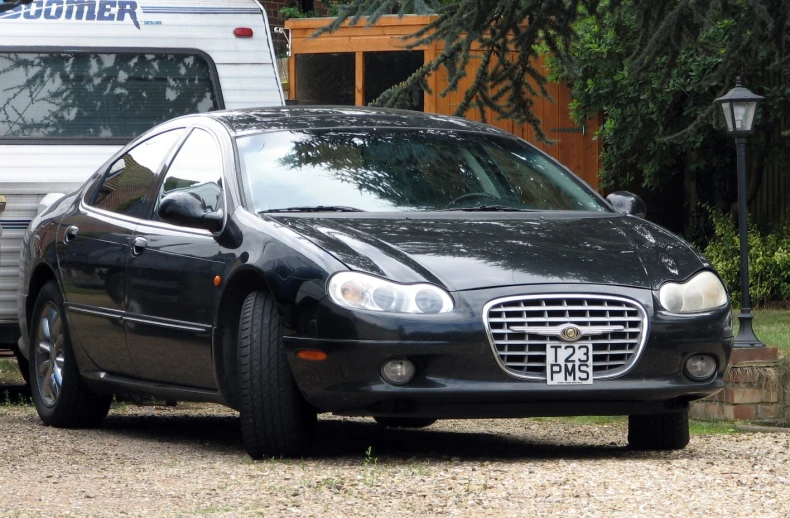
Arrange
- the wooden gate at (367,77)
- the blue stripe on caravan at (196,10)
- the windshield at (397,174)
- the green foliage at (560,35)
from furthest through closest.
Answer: the wooden gate at (367,77) < the green foliage at (560,35) < the blue stripe on caravan at (196,10) < the windshield at (397,174)

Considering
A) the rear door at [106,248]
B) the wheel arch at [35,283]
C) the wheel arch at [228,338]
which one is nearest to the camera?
the wheel arch at [228,338]

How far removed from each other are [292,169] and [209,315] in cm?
78

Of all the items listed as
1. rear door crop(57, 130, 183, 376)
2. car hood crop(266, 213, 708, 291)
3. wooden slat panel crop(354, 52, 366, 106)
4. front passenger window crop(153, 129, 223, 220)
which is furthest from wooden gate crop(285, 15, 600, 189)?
car hood crop(266, 213, 708, 291)

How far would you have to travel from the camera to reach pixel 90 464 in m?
6.79

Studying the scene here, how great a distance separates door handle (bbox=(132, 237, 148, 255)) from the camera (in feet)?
24.8

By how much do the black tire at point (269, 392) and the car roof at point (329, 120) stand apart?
1.29m

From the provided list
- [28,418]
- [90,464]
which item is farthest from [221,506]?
[28,418]

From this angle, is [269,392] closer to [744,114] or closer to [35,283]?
[35,283]

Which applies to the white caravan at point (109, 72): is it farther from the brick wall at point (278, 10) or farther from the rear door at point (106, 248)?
the brick wall at point (278, 10)

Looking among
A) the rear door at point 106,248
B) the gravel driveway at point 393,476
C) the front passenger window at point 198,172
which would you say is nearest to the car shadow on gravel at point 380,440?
the gravel driveway at point 393,476

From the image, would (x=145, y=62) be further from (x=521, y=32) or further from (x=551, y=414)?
(x=551, y=414)

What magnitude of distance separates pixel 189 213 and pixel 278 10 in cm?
1777

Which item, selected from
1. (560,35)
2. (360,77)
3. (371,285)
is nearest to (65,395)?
(371,285)

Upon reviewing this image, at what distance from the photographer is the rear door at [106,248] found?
25.5ft
